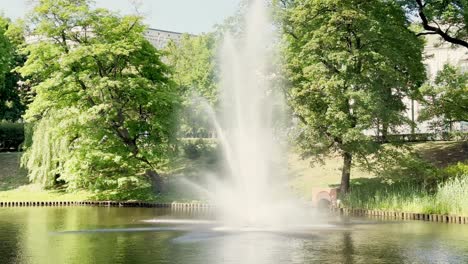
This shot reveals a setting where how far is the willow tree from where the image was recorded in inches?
1661

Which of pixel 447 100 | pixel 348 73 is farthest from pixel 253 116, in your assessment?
pixel 447 100

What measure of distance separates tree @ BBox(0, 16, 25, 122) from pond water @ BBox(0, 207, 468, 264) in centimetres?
3410

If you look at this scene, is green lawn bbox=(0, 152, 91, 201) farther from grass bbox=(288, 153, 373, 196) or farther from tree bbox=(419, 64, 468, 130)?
tree bbox=(419, 64, 468, 130)

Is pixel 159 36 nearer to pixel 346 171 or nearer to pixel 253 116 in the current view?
pixel 253 116

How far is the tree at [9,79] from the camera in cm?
6150

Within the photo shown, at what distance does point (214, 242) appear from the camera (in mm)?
23031

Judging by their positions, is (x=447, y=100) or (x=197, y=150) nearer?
(x=447, y=100)

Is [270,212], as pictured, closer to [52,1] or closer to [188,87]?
[52,1]

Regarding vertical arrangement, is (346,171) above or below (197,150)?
below

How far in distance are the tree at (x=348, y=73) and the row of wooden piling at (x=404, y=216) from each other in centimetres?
392

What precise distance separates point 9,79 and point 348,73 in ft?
151

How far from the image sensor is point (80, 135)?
44.9m

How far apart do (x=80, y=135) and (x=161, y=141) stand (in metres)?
6.44

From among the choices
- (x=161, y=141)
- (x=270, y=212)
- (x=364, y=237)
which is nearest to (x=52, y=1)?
(x=161, y=141)
